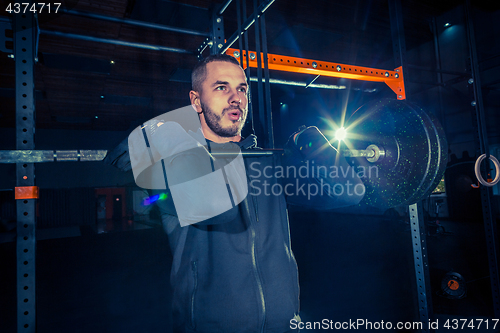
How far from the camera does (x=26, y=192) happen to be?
0.93 m

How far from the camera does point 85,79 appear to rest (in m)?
5.10

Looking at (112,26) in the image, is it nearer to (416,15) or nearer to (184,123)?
(184,123)

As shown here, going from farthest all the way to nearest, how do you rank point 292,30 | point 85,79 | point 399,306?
1. point 85,79
2. point 292,30
3. point 399,306

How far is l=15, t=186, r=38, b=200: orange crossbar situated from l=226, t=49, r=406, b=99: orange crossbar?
0.95m

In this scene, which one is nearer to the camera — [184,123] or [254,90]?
[184,123]

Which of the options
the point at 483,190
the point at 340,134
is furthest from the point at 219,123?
the point at 483,190

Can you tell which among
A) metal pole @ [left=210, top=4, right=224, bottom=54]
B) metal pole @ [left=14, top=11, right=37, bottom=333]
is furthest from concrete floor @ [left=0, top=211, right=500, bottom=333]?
metal pole @ [left=210, top=4, right=224, bottom=54]

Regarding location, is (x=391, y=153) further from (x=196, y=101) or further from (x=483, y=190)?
(x=483, y=190)

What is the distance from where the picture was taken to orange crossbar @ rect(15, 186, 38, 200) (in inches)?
36.2

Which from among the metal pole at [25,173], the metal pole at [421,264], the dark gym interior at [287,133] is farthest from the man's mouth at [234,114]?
the metal pole at [421,264]

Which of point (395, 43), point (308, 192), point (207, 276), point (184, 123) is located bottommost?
point (207, 276)

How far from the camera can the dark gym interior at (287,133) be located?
1884 millimetres

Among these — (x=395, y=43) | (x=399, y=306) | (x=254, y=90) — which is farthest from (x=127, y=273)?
(x=254, y=90)

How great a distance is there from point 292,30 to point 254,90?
2.65 metres
